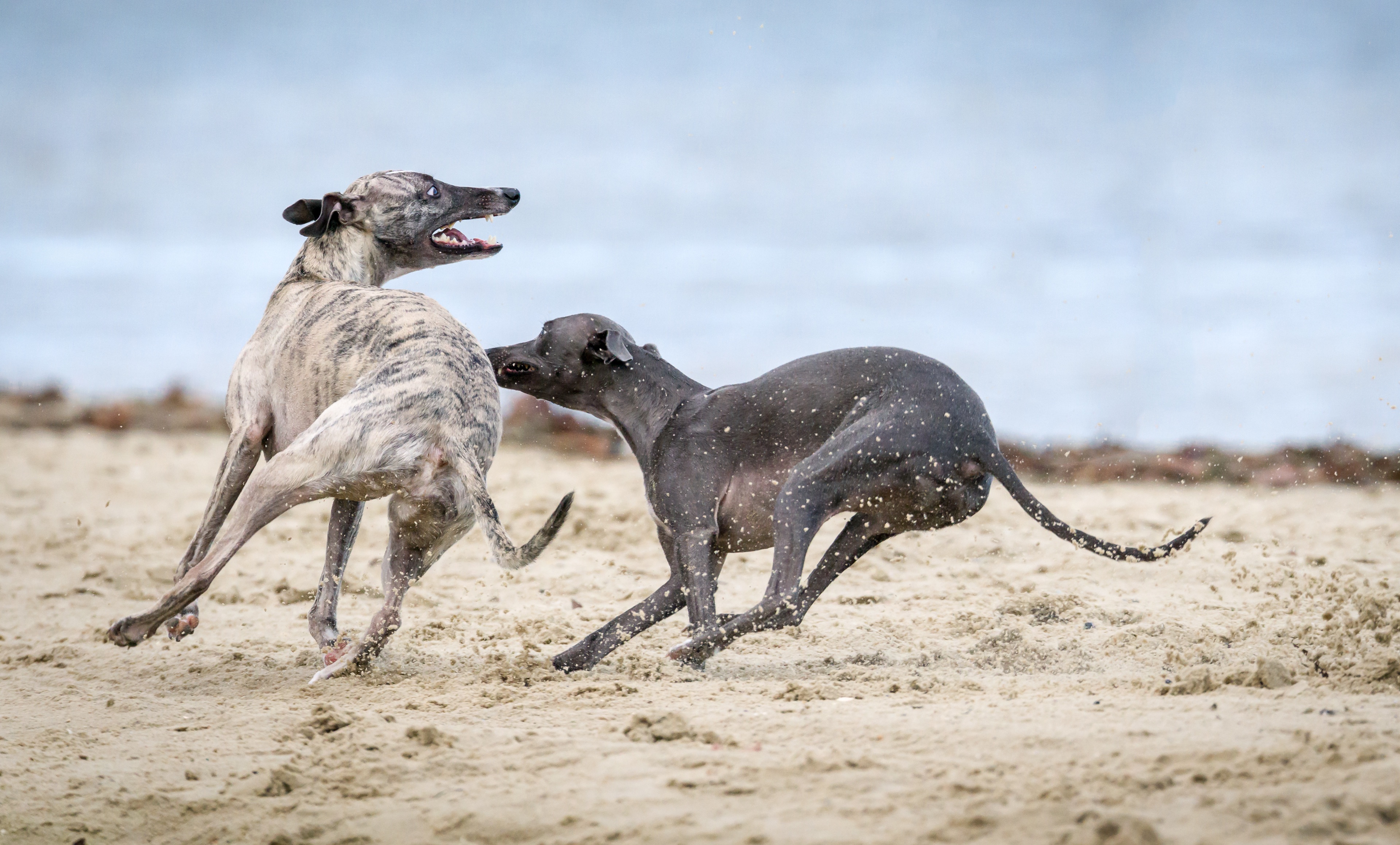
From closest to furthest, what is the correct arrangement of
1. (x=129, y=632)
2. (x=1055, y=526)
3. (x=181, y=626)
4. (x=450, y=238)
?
(x=1055, y=526) < (x=129, y=632) < (x=181, y=626) < (x=450, y=238)

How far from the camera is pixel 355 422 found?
4730 millimetres

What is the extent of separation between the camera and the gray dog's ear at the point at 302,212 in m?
6.17

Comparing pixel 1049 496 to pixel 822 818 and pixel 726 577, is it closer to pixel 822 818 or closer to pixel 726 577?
pixel 726 577

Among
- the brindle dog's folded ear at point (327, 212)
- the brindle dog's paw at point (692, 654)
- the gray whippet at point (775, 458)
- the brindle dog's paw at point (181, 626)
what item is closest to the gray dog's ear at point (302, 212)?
the brindle dog's folded ear at point (327, 212)

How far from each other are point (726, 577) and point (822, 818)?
4666 millimetres

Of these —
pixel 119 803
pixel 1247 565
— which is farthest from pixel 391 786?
pixel 1247 565

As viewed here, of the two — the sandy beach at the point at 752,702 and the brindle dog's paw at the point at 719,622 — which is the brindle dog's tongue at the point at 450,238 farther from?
the brindle dog's paw at the point at 719,622

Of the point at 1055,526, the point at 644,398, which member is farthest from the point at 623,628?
the point at 1055,526

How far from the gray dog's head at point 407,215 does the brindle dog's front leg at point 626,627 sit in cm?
233

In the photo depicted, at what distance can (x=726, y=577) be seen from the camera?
7.47 meters

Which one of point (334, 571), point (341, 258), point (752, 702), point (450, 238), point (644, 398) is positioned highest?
point (450, 238)

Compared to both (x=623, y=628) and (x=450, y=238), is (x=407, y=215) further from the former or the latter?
(x=623, y=628)

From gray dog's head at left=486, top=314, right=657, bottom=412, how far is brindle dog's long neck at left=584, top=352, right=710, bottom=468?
0.05m

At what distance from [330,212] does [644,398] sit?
78.2 inches
